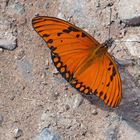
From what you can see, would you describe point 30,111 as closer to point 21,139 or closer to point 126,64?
point 21,139

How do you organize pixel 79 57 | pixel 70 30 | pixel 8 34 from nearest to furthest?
pixel 70 30 < pixel 79 57 < pixel 8 34

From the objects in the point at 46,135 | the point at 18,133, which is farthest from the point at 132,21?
the point at 18,133

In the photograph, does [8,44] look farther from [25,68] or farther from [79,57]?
[79,57]

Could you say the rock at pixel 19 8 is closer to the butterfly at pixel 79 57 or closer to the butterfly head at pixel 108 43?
the butterfly at pixel 79 57

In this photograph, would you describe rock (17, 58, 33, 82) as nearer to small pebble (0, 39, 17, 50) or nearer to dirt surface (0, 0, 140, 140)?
dirt surface (0, 0, 140, 140)

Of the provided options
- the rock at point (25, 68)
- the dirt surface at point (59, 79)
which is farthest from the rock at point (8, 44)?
the rock at point (25, 68)

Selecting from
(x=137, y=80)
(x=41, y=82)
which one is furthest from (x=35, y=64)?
(x=137, y=80)
